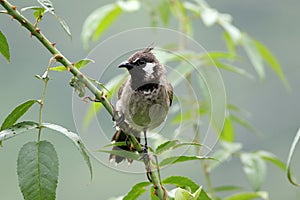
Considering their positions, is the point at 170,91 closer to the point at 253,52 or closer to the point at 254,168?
the point at 254,168

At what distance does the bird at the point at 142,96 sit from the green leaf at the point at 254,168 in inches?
27.3

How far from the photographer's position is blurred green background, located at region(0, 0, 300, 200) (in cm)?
454

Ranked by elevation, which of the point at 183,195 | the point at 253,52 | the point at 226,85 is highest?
the point at 226,85

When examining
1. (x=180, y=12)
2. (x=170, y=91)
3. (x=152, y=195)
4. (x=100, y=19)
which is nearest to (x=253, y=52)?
(x=180, y=12)

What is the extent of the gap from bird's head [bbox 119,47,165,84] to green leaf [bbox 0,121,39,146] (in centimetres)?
16

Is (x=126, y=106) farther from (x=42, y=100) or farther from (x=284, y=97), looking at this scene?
(x=284, y=97)

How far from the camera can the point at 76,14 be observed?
21.9ft

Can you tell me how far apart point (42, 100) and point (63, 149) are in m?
4.78

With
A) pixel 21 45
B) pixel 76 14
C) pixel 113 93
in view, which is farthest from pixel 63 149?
pixel 113 93

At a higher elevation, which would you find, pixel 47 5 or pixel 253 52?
pixel 253 52

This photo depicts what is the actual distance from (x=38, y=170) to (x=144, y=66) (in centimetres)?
23

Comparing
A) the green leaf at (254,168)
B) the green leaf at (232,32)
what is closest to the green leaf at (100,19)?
the green leaf at (232,32)

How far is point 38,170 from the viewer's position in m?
0.88

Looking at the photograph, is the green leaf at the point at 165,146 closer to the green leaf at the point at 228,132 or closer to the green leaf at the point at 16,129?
the green leaf at the point at 16,129
